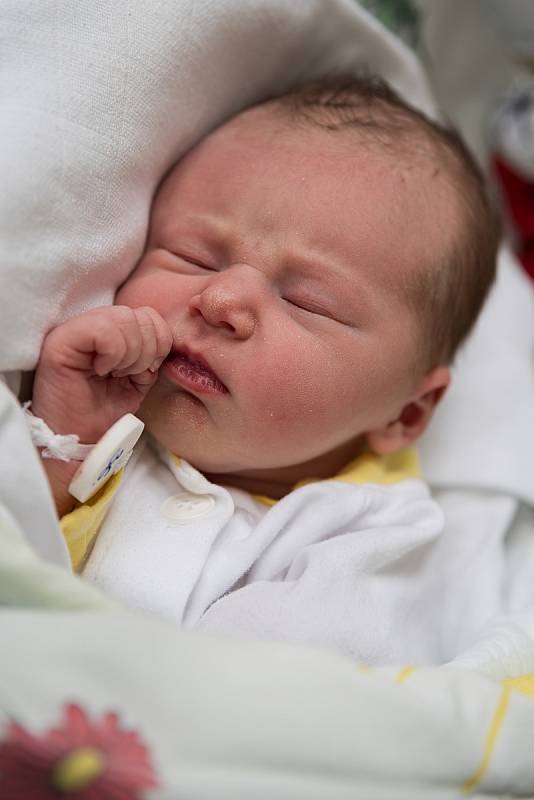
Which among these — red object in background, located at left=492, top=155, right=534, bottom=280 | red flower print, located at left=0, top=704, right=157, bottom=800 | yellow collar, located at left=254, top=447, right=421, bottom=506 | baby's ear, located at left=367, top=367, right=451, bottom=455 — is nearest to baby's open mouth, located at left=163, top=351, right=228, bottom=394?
yellow collar, located at left=254, top=447, right=421, bottom=506

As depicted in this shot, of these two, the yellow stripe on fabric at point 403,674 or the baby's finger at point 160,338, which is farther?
the baby's finger at point 160,338

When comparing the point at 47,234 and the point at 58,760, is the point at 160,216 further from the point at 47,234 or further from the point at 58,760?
the point at 58,760

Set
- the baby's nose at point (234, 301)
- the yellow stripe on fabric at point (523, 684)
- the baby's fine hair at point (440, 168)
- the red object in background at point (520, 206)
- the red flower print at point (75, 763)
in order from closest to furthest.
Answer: the red flower print at point (75, 763) < the yellow stripe on fabric at point (523, 684) < the baby's nose at point (234, 301) < the baby's fine hair at point (440, 168) < the red object in background at point (520, 206)

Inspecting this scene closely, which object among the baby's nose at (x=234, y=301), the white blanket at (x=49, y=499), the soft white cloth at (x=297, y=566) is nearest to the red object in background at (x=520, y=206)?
the white blanket at (x=49, y=499)

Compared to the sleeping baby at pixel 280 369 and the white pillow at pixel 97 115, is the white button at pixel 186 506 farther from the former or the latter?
the white pillow at pixel 97 115

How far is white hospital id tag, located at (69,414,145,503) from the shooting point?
107cm

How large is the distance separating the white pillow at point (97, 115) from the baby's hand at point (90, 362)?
35 mm

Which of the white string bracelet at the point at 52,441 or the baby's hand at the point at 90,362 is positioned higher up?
the baby's hand at the point at 90,362

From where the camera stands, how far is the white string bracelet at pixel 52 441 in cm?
109

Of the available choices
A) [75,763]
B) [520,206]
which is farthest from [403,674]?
[520,206]

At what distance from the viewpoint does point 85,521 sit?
3.70 ft

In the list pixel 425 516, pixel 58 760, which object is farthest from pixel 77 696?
pixel 425 516

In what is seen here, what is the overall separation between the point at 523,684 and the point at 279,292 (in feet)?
1.86

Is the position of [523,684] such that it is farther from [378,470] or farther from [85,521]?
[85,521]
